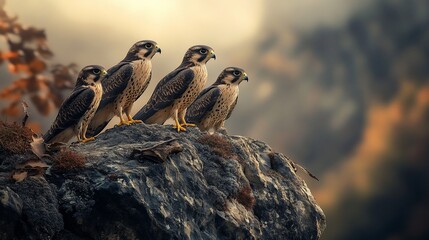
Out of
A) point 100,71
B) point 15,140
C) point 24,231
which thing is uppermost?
point 100,71

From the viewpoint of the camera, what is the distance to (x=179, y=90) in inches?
687

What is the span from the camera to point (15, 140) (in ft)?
41.5

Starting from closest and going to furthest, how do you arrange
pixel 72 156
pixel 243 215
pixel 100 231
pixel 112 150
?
pixel 100 231 < pixel 72 156 < pixel 112 150 < pixel 243 215

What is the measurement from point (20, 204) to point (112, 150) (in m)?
2.76

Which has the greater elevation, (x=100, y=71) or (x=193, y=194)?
(x=100, y=71)

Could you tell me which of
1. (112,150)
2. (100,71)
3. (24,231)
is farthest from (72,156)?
(100,71)

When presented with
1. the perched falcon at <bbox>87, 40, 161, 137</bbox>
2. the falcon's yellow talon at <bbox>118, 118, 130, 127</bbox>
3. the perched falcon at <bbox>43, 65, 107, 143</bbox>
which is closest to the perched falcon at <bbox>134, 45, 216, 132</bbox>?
the perched falcon at <bbox>87, 40, 161, 137</bbox>

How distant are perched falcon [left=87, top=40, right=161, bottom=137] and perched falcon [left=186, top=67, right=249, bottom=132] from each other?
193 cm

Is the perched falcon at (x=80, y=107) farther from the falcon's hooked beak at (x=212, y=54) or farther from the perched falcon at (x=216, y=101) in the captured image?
the perched falcon at (x=216, y=101)

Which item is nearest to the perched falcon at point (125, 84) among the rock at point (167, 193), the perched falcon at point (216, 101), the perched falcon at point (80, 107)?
the perched falcon at point (80, 107)

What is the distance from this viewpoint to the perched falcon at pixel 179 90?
17469 millimetres

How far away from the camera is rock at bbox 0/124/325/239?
1168cm

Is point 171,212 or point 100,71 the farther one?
point 100,71

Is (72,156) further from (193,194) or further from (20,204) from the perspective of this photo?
(193,194)
